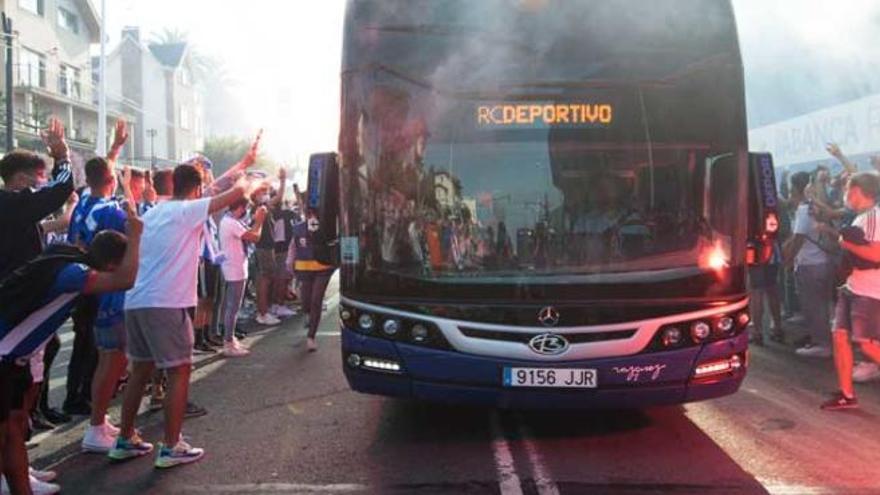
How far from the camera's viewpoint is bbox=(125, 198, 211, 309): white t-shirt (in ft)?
15.5

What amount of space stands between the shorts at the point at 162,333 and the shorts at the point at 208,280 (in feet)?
11.5

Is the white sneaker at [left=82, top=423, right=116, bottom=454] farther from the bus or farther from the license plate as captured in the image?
the license plate

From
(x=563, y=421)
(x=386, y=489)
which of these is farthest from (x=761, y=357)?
(x=386, y=489)

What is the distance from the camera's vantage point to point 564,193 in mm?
4902

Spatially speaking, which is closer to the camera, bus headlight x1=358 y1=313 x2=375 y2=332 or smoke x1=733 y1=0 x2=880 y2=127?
bus headlight x1=358 y1=313 x2=375 y2=332

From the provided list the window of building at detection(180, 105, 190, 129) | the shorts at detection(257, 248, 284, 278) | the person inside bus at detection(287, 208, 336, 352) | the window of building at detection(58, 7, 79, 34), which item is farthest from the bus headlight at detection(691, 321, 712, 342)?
the window of building at detection(180, 105, 190, 129)

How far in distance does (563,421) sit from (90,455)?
123 inches

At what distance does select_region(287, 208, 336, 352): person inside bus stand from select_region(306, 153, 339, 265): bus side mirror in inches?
83.9

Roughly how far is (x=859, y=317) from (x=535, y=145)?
304 cm

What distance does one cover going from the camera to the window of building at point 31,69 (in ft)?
96.8

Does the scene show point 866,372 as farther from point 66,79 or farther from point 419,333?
point 66,79

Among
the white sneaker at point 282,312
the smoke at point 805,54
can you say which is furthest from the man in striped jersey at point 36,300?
the smoke at point 805,54

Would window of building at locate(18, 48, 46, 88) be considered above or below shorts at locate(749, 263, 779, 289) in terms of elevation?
above

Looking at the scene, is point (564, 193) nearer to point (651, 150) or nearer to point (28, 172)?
point (651, 150)
